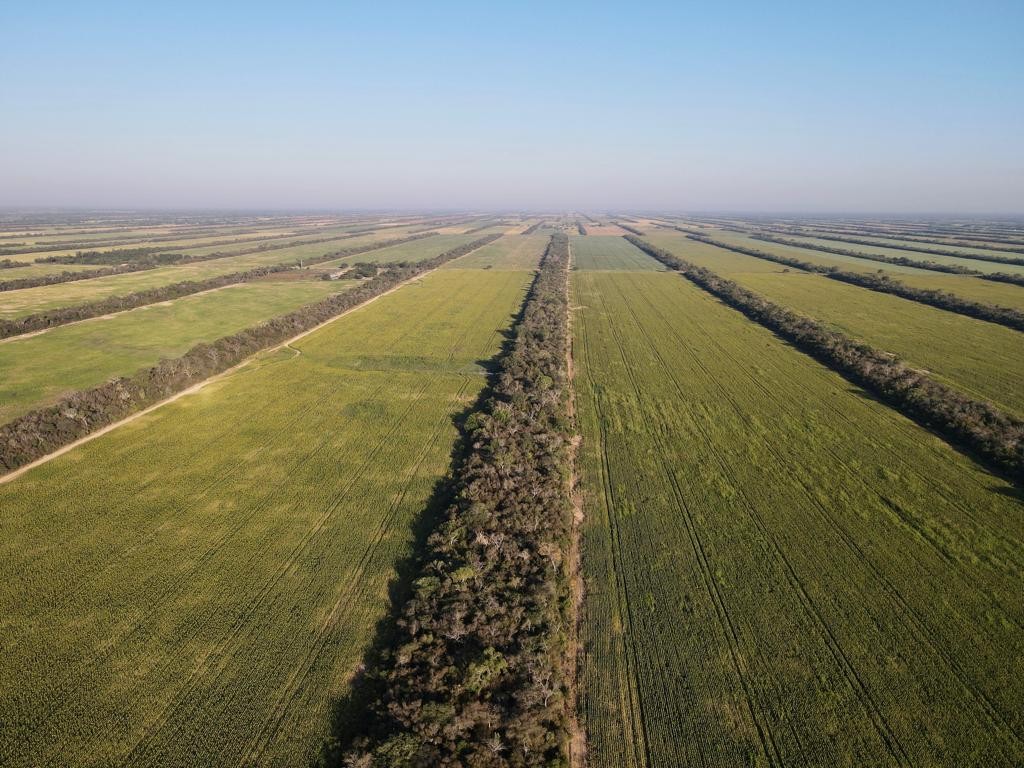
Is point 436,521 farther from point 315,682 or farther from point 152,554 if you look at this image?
point 152,554

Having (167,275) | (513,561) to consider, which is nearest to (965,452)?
(513,561)

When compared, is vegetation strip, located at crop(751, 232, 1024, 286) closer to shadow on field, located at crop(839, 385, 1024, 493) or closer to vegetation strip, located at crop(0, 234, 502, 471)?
shadow on field, located at crop(839, 385, 1024, 493)

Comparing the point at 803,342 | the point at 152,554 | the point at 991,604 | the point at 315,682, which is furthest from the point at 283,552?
the point at 803,342

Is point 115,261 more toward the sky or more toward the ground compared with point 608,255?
more toward the ground

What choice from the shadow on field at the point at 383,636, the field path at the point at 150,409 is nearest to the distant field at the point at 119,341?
the field path at the point at 150,409

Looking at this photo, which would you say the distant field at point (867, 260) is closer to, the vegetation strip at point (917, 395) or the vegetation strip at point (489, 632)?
the vegetation strip at point (917, 395)

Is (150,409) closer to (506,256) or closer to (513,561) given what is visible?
(513,561)
